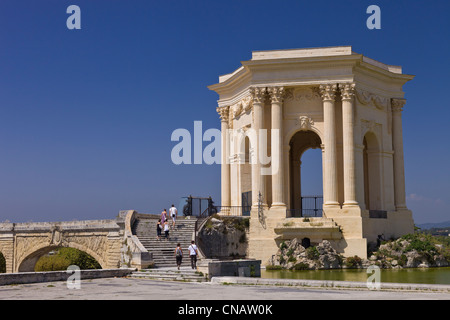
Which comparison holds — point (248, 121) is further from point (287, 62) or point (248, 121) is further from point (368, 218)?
point (368, 218)

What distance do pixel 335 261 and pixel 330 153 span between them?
22.8 ft

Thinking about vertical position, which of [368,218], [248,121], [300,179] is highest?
[248,121]

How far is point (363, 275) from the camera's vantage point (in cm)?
2931

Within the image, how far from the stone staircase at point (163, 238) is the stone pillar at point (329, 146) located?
862 centimetres

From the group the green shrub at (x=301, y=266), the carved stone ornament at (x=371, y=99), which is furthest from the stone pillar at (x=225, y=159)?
the green shrub at (x=301, y=266)

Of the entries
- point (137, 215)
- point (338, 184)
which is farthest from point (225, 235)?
point (338, 184)

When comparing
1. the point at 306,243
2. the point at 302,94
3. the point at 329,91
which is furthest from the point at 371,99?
the point at 306,243

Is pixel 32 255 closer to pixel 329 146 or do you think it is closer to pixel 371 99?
pixel 329 146

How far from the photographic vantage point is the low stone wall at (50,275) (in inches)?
869

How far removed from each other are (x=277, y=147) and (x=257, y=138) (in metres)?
1.44

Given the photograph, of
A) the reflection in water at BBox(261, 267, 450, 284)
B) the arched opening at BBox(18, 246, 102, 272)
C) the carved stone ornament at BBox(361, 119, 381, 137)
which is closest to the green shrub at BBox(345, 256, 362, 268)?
the reflection in water at BBox(261, 267, 450, 284)

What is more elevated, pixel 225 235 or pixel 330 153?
pixel 330 153

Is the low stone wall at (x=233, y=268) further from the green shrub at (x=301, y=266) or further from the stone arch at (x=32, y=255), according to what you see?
the stone arch at (x=32, y=255)

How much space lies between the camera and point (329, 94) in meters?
37.5
